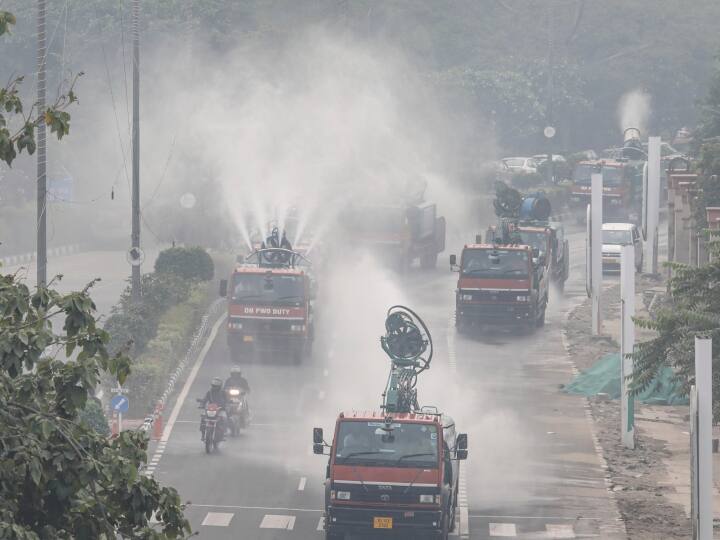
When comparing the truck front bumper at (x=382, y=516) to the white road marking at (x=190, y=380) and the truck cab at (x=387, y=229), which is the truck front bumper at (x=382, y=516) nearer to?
the white road marking at (x=190, y=380)

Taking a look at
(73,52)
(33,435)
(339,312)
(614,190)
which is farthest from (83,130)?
(33,435)

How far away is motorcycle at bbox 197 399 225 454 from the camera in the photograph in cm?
3052

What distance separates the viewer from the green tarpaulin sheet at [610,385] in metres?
36.5

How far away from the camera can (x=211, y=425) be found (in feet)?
100

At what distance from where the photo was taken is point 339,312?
1854 inches

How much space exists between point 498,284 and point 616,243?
624 inches

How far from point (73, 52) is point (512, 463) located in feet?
189

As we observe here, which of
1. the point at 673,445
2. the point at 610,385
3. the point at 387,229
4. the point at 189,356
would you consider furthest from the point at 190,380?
the point at 387,229

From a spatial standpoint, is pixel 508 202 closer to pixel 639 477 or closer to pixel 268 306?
pixel 268 306

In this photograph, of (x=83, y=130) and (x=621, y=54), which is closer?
(x=83, y=130)

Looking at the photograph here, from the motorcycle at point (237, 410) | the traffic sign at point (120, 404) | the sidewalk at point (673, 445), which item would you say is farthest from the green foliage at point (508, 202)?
the traffic sign at point (120, 404)

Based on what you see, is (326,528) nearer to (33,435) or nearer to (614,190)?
(33,435)

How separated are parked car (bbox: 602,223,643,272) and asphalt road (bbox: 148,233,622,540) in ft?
24.3

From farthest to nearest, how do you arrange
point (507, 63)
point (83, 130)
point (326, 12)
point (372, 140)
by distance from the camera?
point (507, 63), point (326, 12), point (83, 130), point (372, 140)
